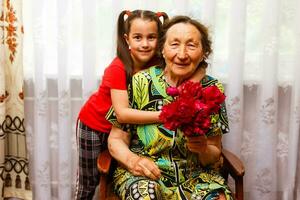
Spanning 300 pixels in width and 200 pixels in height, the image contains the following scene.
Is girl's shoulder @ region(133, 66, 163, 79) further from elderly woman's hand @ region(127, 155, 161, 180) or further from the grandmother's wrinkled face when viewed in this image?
elderly woman's hand @ region(127, 155, 161, 180)

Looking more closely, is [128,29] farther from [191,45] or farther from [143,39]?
[191,45]

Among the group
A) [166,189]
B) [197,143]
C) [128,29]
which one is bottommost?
[166,189]

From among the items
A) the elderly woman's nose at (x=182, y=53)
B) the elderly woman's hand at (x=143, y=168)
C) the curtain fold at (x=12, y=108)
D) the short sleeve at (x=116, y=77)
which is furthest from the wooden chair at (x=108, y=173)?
the curtain fold at (x=12, y=108)

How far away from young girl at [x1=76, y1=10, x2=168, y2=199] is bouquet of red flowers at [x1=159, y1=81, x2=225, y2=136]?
0.31m

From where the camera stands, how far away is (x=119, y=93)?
1934mm

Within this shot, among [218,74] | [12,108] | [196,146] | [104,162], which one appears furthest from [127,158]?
[12,108]

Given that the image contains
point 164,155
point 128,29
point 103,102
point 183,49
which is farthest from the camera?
point 103,102

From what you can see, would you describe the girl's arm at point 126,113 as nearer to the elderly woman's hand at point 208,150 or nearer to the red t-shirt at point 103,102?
the red t-shirt at point 103,102

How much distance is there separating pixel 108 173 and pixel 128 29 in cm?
65

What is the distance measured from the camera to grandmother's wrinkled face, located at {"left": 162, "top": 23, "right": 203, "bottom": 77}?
5.90ft

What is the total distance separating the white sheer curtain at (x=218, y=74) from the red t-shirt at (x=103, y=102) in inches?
9.5

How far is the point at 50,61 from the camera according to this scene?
7.84 ft

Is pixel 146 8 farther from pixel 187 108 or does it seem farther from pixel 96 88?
pixel 187 108

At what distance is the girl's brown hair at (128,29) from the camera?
77.7 inches
